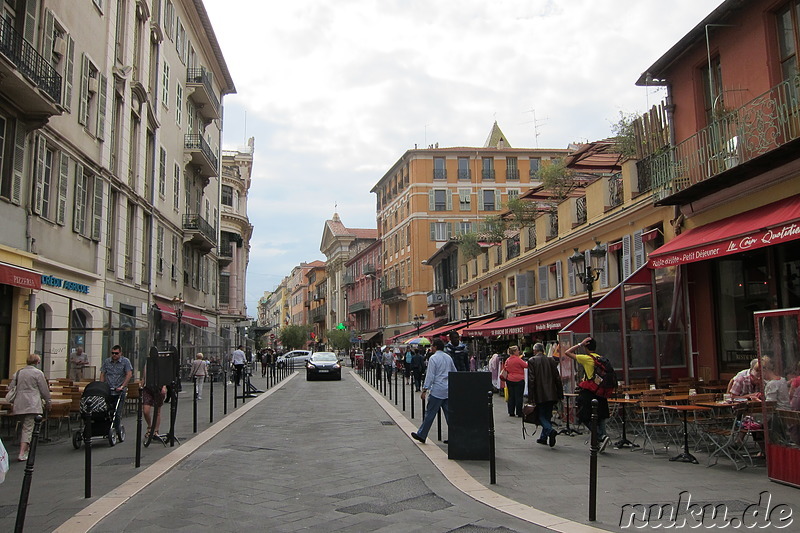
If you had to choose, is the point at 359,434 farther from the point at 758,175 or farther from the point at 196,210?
the point at 196,210

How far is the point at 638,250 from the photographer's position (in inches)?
677

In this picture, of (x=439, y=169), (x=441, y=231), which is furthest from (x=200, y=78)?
(x=441, y=231)

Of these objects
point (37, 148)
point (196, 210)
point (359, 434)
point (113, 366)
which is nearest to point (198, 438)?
point (113, 366)

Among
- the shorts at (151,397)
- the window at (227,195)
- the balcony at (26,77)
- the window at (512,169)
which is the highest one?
the window at (512,169)

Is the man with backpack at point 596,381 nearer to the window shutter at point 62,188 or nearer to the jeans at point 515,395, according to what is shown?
the jeans at point 515,395

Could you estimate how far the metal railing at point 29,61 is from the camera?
13141 millimetres

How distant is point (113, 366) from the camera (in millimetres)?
11875

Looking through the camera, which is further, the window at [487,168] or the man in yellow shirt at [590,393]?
the window at [487,168]

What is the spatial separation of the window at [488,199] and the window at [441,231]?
345 centimetres

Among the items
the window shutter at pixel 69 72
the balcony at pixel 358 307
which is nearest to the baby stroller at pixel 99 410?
the window shutter at pixel 69 72

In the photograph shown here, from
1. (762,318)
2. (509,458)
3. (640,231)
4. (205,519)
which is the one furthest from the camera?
(640,231)

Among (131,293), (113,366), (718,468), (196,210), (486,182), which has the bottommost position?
(718,468)

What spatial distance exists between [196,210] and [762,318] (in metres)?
30.1

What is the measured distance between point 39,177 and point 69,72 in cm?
327
